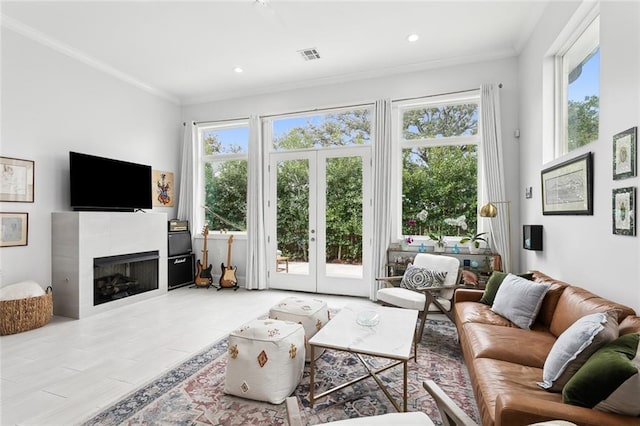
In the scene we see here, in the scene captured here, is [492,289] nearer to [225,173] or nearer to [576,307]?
[576,307]

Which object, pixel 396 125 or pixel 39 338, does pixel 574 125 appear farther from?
pixel 39 338

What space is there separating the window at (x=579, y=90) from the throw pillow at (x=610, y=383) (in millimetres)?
1787

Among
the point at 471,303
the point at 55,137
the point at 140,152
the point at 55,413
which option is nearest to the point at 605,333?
the point at 471,303

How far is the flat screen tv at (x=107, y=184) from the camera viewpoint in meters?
4.23

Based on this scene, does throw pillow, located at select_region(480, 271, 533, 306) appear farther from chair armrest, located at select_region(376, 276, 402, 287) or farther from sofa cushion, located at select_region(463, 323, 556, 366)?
chair armrest, located at select_region(376, 276, 402, 287)

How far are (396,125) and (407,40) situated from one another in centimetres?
115

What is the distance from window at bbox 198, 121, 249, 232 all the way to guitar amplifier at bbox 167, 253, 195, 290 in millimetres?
726

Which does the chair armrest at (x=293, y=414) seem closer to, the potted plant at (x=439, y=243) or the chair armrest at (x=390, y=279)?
the chair armrest at (x=390, y=279)

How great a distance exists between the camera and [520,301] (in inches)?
102

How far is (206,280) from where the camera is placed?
5691 millimetres

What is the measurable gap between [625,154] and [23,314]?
5.41 meters

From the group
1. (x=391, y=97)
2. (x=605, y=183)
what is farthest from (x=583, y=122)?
(x=391, y=97)

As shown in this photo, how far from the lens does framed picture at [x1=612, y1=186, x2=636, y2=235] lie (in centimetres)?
197

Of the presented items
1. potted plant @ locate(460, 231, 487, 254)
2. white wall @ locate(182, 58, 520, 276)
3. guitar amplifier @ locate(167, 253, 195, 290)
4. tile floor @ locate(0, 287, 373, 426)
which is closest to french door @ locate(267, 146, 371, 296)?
tile floor @ locate(0, 287, 373, 426)
